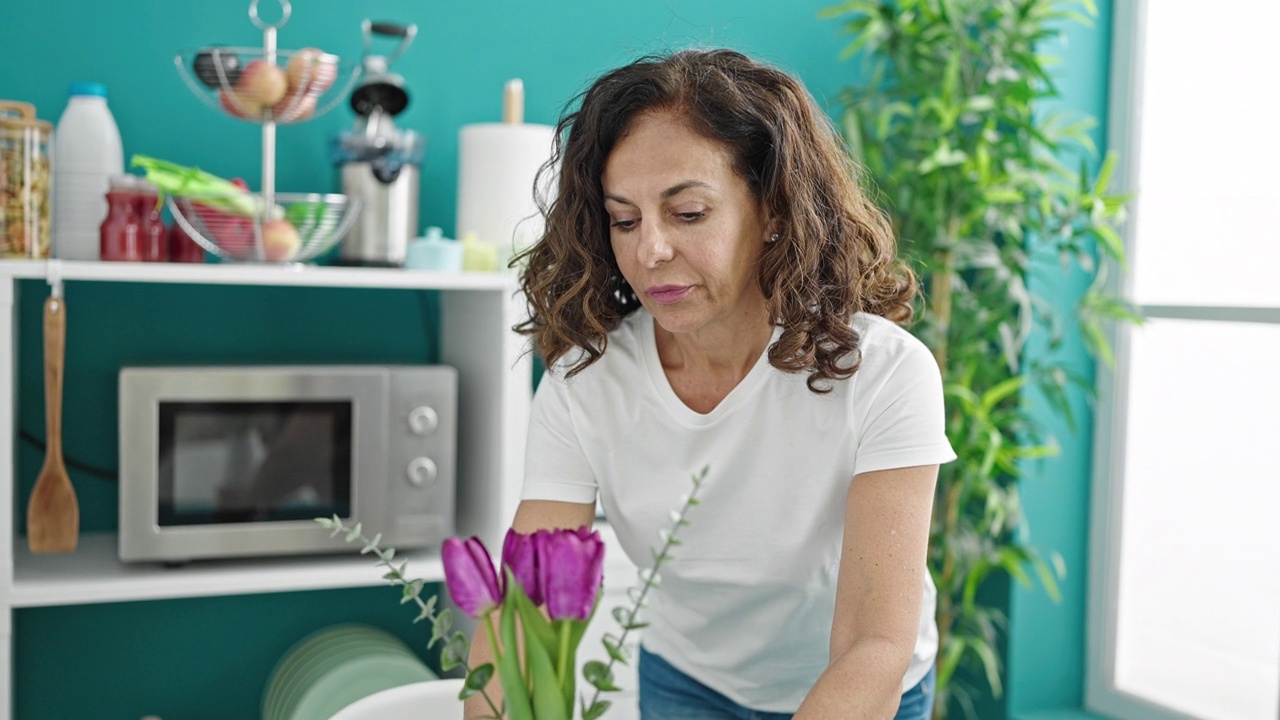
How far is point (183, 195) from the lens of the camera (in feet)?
5.90

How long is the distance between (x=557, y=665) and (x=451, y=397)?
1.23 m

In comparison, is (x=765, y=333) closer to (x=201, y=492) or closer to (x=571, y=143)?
(x=571, y=143)

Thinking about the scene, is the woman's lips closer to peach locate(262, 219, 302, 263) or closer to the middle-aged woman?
the middle-aged woman

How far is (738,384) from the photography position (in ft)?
4.48

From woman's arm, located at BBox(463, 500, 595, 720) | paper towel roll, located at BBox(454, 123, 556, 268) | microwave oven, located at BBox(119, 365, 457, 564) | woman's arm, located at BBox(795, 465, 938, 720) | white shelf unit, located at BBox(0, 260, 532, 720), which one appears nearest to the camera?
woman's arm, located at BBox(795, 465, 938, 720)

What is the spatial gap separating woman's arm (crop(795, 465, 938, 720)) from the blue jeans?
0.28m

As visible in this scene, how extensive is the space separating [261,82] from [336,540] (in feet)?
2.34

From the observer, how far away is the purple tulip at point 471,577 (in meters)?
0.74

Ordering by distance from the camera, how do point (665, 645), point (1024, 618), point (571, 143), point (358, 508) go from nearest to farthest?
point (571, 143) → point (665, 645) → point (358, 508) → point (1024, 618)

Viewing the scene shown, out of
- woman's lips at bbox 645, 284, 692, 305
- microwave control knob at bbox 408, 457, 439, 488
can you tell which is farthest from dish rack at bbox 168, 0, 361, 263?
woman's lips at bbox 645, 284, 692, 305

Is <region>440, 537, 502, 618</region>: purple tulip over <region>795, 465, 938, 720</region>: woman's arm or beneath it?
over

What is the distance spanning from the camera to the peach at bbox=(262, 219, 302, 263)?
1.84m

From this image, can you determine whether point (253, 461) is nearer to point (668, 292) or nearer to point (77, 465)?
point (77, 465)

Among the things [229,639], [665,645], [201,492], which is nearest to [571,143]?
[665,645]
